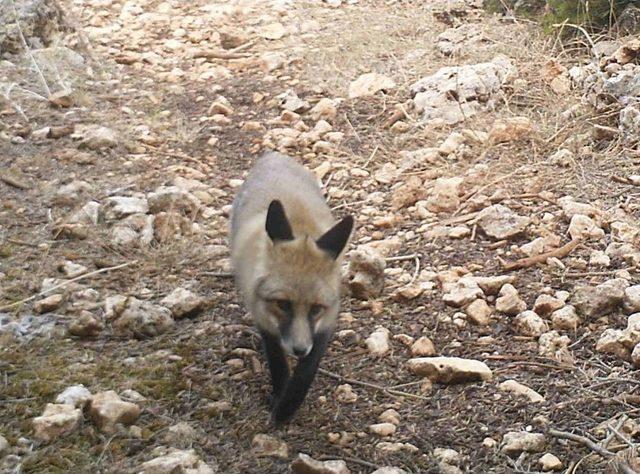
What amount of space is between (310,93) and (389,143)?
119cm

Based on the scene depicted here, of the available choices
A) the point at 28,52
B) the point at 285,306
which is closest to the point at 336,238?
the point at 285,306

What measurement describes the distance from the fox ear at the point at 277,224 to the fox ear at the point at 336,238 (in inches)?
6.1

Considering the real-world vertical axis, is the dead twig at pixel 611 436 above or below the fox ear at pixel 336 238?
below

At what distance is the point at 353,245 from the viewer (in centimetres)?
542

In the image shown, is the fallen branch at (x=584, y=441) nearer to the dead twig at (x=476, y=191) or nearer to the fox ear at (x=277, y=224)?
the fox ear at (x=277, y=224)

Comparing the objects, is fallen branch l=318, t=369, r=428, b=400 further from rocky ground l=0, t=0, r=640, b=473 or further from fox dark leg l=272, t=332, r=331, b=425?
fox dark leg l=272, t=332, r=331, b=425

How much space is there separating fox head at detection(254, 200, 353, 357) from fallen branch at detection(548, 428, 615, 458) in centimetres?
111

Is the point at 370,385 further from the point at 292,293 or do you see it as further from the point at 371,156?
the point at 371,156

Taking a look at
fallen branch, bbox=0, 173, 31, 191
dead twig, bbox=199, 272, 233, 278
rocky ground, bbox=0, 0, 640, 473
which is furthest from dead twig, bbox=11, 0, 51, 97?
dead twig, bbox=199, 272, 233, 278

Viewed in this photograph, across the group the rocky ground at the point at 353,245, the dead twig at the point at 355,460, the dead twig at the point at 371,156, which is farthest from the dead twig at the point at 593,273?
the dead twig at the point at 371,156

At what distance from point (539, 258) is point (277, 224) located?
1.68 meters

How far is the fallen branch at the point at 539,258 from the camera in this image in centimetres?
487

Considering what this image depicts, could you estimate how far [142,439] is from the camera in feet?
11.7

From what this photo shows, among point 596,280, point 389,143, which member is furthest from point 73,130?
point 596,280
